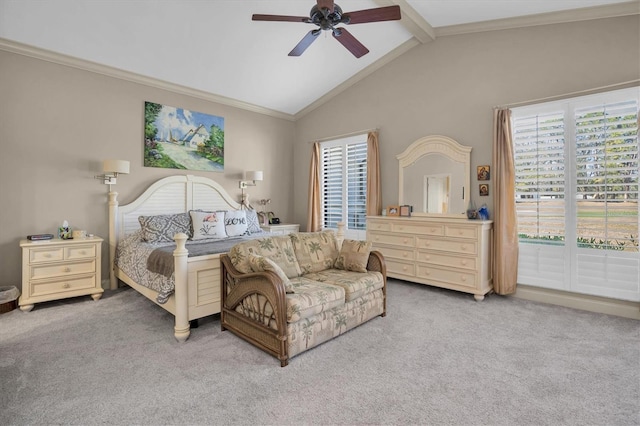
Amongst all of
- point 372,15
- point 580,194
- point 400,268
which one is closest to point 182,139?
point 372,15

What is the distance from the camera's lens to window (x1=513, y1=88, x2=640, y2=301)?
3.37 metres

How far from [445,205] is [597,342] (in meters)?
→ 2.36

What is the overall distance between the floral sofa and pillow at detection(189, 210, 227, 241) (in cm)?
143

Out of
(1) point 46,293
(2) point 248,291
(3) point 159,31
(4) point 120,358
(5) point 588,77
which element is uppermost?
(3) point 159,31

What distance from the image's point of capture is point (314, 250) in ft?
11.6

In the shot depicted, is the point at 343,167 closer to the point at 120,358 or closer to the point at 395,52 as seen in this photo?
the point at 395,52

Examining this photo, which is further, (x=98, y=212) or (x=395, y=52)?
(x=395, y=52)

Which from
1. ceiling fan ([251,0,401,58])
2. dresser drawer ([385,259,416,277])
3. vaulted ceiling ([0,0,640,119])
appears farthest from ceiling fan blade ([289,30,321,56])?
dresser drawer ([385,259,416,277])

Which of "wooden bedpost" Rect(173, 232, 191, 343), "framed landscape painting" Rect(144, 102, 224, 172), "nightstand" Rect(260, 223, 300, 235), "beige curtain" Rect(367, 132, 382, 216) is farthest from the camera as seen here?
"nightstand" Rect(260, 223, 300, 235)

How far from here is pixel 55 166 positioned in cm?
407

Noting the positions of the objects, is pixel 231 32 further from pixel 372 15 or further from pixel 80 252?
pixel 80 252

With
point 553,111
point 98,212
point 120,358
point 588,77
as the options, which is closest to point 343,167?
point 553,111

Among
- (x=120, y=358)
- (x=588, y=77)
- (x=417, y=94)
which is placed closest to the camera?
(x=120, y=358)

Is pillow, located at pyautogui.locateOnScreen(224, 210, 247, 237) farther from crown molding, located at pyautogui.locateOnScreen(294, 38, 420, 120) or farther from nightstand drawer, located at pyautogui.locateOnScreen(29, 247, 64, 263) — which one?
crown molding, located at pyautogui.locateOnScreen(294, 38, 420, 120)
